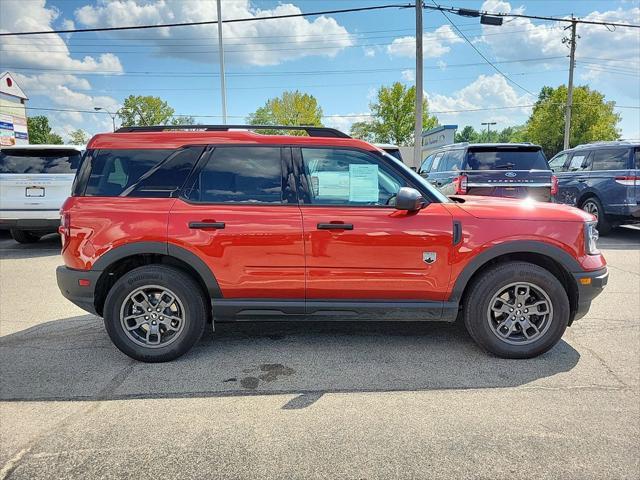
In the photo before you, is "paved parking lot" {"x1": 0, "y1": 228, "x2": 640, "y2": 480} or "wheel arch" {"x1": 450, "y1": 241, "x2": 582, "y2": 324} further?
"wheel arch" {"x1": 450, "y1": 241, "x2": 582, "y2": 324}

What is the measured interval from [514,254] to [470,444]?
1.70m

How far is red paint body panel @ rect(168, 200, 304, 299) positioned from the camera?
3527 mm

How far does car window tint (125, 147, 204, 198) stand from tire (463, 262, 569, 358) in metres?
2.53

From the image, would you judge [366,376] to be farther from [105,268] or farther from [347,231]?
[105,268]

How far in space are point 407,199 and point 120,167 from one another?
2325mm

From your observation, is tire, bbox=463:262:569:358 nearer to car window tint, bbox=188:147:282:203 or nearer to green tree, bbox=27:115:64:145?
car window tint, bbox=188:147:282:203

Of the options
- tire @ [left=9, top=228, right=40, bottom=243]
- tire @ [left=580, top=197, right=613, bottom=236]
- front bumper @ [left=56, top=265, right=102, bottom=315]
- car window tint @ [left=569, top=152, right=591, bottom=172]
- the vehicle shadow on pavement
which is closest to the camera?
the vehicle shadow on pavement

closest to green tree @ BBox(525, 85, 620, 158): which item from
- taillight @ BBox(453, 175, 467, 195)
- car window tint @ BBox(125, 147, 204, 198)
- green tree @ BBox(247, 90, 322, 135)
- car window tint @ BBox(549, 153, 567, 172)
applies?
green tree @ BBox(247, 90, 322, 135)

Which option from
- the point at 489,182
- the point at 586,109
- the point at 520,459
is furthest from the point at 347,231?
the point at 586,109

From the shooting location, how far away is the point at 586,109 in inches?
1716

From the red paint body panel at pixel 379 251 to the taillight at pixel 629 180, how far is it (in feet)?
24.9

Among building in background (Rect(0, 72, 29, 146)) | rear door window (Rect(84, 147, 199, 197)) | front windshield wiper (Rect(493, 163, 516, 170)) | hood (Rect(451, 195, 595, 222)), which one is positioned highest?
building in background (Rect(0, 72, 29, 146))

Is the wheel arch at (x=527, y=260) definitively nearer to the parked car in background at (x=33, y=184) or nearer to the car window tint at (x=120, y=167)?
the car window tint at (x=120, y=167)

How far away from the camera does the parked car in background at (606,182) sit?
904 centimetres
